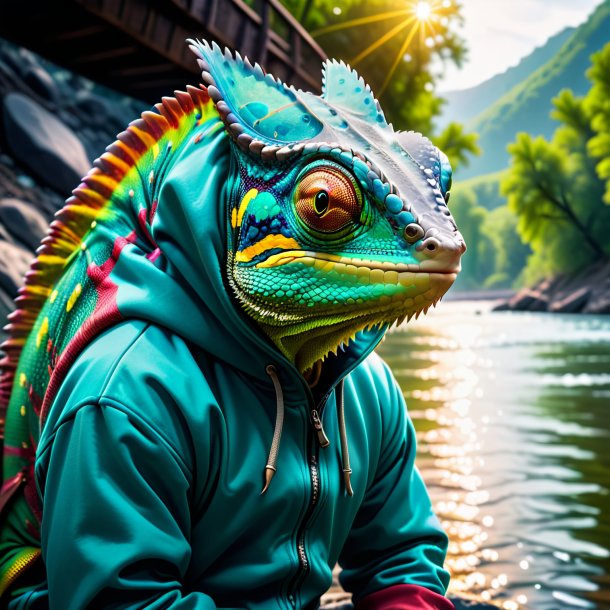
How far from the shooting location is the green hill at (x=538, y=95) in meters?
102

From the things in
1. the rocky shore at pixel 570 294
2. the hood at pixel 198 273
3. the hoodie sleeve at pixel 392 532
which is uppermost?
the hood at pixel 198 273

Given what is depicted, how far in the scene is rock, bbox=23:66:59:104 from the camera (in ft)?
34.2

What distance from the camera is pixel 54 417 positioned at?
147cm

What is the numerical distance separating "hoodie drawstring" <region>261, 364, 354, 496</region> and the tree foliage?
28364 mm

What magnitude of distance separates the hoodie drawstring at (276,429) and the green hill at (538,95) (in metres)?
102

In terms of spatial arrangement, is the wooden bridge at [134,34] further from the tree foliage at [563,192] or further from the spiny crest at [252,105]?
the tree foliage at [563,192]

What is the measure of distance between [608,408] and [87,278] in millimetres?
6640

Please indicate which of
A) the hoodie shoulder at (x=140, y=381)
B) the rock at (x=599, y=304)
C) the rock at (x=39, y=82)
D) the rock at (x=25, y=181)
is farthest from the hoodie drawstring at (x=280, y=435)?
the rock at (x=599, y=304)

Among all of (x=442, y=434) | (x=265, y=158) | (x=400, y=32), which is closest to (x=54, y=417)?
(x=265, y=158)

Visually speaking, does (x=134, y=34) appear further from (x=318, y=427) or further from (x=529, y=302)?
(x=529, y=302)

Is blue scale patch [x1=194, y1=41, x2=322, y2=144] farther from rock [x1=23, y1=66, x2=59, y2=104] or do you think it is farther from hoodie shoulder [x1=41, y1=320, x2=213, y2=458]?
rock [x1=23, y1=66, x2=59, y2=104]

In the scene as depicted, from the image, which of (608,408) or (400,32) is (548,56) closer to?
(400,32)

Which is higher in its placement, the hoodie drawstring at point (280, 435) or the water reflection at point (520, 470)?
the hoodie drawstring at point (280, 435)

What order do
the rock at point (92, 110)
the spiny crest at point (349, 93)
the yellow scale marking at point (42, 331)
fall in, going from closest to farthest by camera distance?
the spiny crest at point (349, 93), the yellow scale marking at point (42, 331), the rock at point (92, 110)
